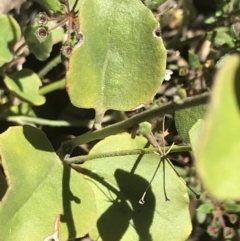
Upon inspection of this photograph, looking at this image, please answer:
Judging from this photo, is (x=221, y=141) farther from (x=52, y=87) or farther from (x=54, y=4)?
(x=52, y=87)

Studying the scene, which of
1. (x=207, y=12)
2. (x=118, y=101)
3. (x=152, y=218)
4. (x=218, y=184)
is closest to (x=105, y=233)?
(x=152, y=218)

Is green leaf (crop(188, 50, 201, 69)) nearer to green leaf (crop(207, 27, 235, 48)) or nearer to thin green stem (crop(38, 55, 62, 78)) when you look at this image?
green leaf (crop(207, 27, 235, 48))

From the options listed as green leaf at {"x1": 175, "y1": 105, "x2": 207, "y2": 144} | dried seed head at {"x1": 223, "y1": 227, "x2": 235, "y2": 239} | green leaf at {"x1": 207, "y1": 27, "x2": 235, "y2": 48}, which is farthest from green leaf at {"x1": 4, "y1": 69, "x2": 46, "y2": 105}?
dried seed head at {"x1": 223, "y1": 227, "x2": 235, "y2": 239}

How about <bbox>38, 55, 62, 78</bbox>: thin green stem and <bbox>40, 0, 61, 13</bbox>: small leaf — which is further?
<bbox>38, 55, 62, 78</bbox>: thin green stem

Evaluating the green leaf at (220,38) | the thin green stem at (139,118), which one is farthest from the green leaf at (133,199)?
the green leaf at (220,38)

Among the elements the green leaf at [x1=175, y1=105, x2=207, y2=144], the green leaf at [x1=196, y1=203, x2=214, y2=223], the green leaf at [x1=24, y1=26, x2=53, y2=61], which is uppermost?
the green leaf at [x1=24, y1=26, x2=53, y2=61]

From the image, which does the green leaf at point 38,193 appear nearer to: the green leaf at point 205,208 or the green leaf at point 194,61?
the green leaf at point 205,208
